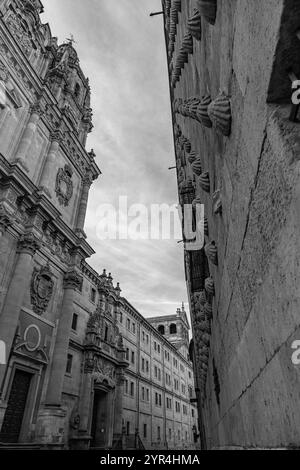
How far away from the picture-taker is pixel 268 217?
5.97 ft

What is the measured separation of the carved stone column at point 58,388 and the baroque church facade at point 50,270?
0.05 m

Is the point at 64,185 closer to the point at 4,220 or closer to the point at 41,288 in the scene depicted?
the point at 4,220

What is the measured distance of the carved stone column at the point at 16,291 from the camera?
1415 centimetres

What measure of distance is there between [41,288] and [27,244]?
3271 millimetres

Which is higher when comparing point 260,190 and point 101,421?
point 260,190

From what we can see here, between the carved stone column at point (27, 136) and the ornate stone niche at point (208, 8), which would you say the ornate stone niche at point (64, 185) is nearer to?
the carved stone column at point (27, 136)

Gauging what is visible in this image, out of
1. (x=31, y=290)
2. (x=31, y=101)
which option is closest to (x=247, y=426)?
(x=31, y=290)

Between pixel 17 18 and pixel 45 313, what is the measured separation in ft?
68.1

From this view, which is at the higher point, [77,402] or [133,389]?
[133,389]

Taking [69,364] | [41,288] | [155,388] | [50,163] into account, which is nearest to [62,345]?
[69,364]

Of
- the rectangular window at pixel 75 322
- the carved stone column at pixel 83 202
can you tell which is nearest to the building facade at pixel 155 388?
the rectangular window at pixel 75 322

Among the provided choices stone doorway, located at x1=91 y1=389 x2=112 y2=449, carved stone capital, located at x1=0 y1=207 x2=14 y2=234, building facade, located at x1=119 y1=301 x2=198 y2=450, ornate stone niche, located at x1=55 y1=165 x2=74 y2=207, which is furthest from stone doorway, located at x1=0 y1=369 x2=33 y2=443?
building facade, located at x1=119 y1=301 x2=198 y2=450

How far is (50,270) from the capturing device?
19.5 metres
